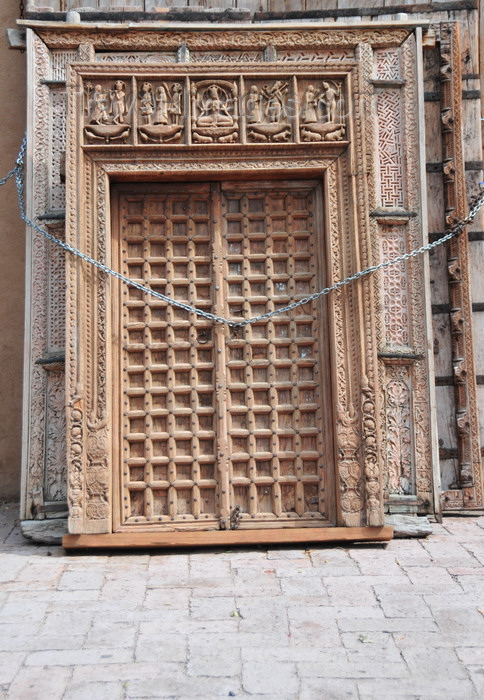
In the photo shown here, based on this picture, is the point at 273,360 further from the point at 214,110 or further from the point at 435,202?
the point at 435,202

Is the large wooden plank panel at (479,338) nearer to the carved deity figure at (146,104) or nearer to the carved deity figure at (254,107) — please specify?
the carved deity figure at (254,107)

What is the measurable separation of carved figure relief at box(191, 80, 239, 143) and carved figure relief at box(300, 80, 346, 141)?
50 cm

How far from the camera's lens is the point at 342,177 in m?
4.69

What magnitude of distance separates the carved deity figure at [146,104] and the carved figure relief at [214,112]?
30 cm

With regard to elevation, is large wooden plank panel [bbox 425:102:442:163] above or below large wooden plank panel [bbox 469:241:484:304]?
above

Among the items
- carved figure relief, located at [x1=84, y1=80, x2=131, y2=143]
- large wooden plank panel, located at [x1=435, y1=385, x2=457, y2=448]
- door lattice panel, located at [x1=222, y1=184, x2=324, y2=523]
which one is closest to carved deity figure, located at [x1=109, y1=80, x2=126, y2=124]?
carved figure relief, located at [x1=84, y1=80, x2=131, y2=143]

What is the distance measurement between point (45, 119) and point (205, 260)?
166 centimetres

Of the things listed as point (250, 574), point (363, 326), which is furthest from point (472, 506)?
point (250, 574)

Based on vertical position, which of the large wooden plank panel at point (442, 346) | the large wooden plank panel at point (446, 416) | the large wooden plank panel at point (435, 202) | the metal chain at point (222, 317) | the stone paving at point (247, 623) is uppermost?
the large wooden plank panel at point (435, 202)

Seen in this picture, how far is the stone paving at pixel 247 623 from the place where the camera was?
106 inches

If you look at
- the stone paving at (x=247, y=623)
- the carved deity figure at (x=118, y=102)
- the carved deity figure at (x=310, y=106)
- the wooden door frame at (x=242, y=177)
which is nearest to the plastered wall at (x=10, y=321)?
the stone paving at (x=247, y=623)

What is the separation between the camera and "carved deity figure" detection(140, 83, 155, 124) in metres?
4.61

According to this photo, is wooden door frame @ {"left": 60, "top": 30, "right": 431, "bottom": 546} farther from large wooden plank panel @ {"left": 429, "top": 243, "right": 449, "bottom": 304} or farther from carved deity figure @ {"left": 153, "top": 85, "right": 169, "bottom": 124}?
large wooden plank panel @ {"left": 429, "top": 243, "right": 449, "bottom": 304}

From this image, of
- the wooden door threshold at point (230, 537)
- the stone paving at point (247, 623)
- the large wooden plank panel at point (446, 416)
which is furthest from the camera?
the large wooden plank panel at point (446, 416)
